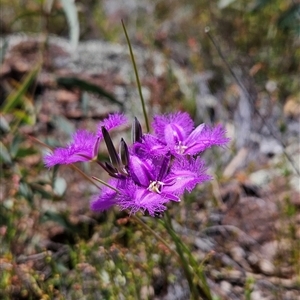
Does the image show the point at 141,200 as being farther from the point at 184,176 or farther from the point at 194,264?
the point at 194,264

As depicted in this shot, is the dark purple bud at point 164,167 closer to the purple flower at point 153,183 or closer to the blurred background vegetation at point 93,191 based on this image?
the purple flower at point 153,183

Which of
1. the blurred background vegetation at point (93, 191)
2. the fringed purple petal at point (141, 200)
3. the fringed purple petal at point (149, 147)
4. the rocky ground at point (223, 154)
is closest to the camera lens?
the fringed purple petal at point (141, 200)

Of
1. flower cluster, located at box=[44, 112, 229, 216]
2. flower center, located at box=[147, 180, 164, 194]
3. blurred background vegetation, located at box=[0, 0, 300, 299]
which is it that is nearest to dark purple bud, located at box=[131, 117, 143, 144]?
flower cluster, located at box=[44, 112, 229, 216]

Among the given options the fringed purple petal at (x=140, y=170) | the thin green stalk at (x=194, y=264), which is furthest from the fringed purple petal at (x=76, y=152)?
the thin green stalk at (x=194, y=264)

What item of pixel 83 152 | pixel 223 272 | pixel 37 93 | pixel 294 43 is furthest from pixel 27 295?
pixel 294 43

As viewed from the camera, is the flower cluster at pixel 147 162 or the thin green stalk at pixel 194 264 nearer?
the flower cluster at pixel 147 162
